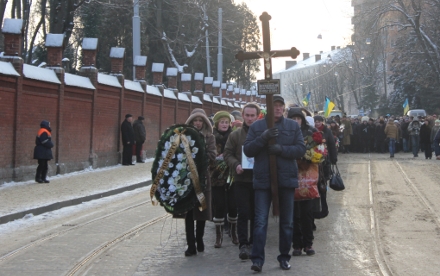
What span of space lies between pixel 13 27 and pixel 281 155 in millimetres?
13935


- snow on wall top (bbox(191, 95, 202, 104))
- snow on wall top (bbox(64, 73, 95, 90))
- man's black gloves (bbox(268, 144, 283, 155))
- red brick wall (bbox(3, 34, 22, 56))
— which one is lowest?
man's black gloves (bbox(268, 144, 283, 155))

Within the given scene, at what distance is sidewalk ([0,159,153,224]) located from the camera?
13.8 m

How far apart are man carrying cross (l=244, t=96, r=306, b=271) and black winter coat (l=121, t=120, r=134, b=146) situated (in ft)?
62.9

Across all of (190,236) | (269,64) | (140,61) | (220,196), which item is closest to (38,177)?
(220,196)

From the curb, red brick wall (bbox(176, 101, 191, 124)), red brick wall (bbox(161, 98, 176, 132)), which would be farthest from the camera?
red brick wall (bbox(176, 101, 191, 124))

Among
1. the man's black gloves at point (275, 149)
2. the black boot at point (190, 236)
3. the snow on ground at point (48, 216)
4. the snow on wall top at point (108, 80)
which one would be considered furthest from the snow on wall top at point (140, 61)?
the man's black gloves at point (275, 149)

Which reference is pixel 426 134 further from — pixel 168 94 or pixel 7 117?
pixel 7 117

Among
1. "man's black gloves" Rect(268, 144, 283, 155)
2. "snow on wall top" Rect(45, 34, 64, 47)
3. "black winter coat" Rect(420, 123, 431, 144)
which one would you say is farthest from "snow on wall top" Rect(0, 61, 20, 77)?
"black winter coat" Rect(420, 123, 431, 144)

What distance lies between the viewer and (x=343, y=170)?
23.8 meters

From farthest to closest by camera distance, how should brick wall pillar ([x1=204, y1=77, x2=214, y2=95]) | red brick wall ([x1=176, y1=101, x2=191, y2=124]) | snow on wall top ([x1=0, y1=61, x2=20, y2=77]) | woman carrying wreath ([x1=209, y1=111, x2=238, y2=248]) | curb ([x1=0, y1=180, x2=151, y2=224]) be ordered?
brick wall pillar ([x1=204, y1=77, x2=214, y2=95]) → red brick wall ([x1=176, y1=101, x2=191, y2=124]) → snow on wall top ([x1=0, y1=61, x2=20, y2=77]) → curb ([x1=0, y1=180, x2=151, y2=224]) → woman carrying wreath ([x1=209, y1=111, x2=238, y2=248])

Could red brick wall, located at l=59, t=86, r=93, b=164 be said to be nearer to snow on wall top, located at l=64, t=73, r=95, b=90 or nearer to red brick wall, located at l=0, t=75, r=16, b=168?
snow on wall top, located at l=64, t=73, r=95, b=90

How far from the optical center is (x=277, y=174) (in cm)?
775

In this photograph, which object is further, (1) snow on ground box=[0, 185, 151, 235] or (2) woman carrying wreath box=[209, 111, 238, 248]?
(1) snow on ground box=[0, 185, 151, 235]

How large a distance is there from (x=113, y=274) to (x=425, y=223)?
18.7 feet
